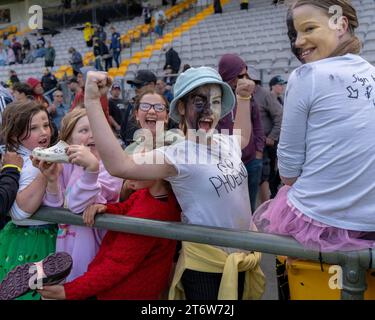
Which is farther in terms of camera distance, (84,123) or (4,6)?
(4,6)

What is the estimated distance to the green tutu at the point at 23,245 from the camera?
178 cm

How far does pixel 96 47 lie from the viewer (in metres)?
15.1

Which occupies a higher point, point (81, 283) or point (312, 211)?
point (312, 211)

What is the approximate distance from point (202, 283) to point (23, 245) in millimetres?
816

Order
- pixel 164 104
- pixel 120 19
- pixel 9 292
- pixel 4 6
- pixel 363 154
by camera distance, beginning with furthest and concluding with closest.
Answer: pixel 4 6, pixel 120 19, pixel 164 104, pixel 9 292, pixel 363 154

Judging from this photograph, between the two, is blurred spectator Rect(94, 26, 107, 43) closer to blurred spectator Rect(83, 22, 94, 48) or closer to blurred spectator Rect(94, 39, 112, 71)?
blurred spectator Rect(83, 22, 94, 48)

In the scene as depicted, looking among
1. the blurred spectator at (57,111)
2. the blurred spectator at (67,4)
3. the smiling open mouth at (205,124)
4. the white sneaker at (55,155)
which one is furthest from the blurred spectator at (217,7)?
the white sneaker at (55,155)

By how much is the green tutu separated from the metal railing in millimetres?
279

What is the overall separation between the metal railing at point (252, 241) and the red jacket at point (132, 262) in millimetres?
87

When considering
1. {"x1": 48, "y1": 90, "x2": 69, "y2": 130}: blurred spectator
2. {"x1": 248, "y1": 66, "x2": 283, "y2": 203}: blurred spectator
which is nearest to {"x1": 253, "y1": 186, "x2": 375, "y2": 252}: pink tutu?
{"x1": 248, "y1": 66, "x2": 283, "y2": 203}: blurred spectator

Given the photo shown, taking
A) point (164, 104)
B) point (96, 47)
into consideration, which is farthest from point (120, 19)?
point (164, 104)

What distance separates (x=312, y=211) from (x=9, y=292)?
1.13m

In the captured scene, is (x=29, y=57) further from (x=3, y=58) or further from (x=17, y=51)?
(x=3, y=58)

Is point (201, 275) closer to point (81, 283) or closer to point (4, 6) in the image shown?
point (81, 283)
